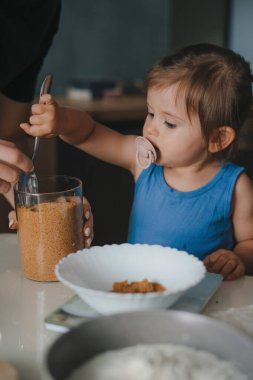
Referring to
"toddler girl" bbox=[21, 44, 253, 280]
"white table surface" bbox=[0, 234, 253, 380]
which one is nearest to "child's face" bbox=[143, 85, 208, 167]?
"toddler girl" bbox=[21, 44, 253, 280]

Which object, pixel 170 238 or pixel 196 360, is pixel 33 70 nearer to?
pixel 170 238

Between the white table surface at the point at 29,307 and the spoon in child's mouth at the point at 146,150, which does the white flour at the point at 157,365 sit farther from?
the spoon in child's mouth at the point at 146,150

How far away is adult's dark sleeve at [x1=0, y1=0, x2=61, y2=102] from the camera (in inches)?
62.7

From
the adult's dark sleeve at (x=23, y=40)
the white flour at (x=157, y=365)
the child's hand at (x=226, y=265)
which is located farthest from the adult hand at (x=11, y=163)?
the adult's dark sleeve at (x=23, y=40)

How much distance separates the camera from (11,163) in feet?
3.39

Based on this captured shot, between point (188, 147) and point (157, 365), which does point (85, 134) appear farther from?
point (157, 365)

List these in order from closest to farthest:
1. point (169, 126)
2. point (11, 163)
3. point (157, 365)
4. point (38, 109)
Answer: point (157, 365)
point (11, 163)
point (38, 109)
point (169, 126)

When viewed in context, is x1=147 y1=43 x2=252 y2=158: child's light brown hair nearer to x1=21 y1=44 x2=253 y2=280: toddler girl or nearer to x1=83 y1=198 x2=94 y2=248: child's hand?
x1=21 y1=44 x2=253 y2=280: toddler girl

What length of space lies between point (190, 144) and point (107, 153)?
10.6 inches

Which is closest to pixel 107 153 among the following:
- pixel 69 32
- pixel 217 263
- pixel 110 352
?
pixel 217 263

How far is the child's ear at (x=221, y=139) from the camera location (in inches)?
51.4

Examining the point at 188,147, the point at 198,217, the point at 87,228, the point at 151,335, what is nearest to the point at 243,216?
the point at 198,217

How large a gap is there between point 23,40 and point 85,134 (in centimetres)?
39

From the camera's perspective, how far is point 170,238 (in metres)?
1.35
